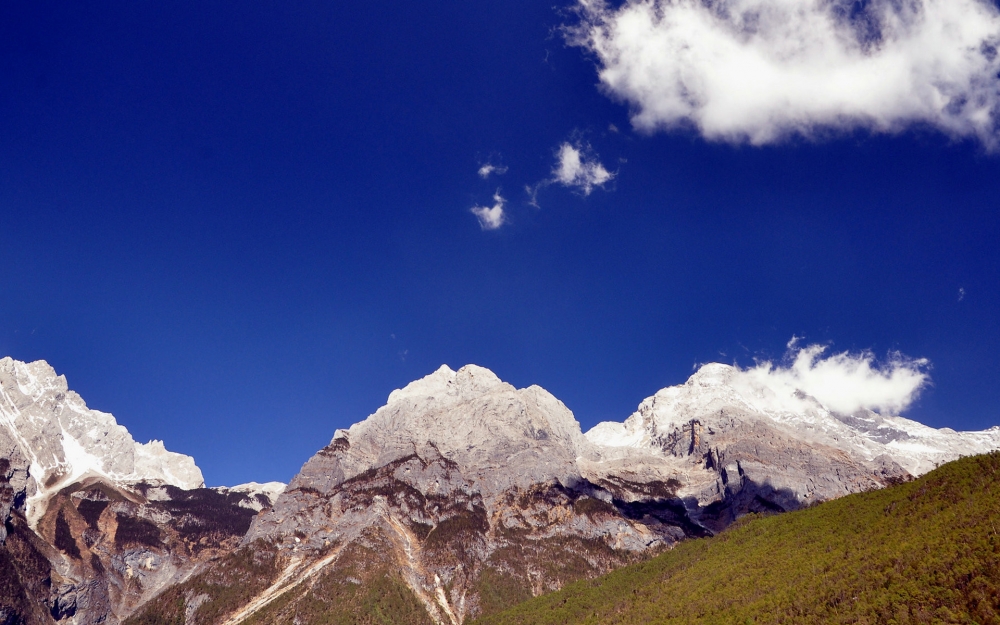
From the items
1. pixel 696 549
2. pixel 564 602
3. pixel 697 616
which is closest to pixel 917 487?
pixel 697 616

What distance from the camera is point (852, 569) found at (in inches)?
4663

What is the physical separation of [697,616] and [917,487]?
190ft

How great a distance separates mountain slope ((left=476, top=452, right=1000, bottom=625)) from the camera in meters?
98.4

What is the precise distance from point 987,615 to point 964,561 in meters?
12.4

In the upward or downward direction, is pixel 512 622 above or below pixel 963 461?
below

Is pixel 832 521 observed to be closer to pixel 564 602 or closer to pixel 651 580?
pixel 651 580

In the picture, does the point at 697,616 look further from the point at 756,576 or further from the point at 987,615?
the point at 987,615

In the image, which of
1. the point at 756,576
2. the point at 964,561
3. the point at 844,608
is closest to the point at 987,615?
the point at 964,561

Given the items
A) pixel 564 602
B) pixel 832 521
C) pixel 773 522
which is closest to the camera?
pixel 832 521

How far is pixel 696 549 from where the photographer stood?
194 metres

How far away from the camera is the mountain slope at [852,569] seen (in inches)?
3875

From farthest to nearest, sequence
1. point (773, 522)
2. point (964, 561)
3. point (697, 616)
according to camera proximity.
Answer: point (773, 522), point (697, 616), point (964, 561)

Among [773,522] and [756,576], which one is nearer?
[756,576]

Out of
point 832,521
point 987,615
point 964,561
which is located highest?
point 832,521
